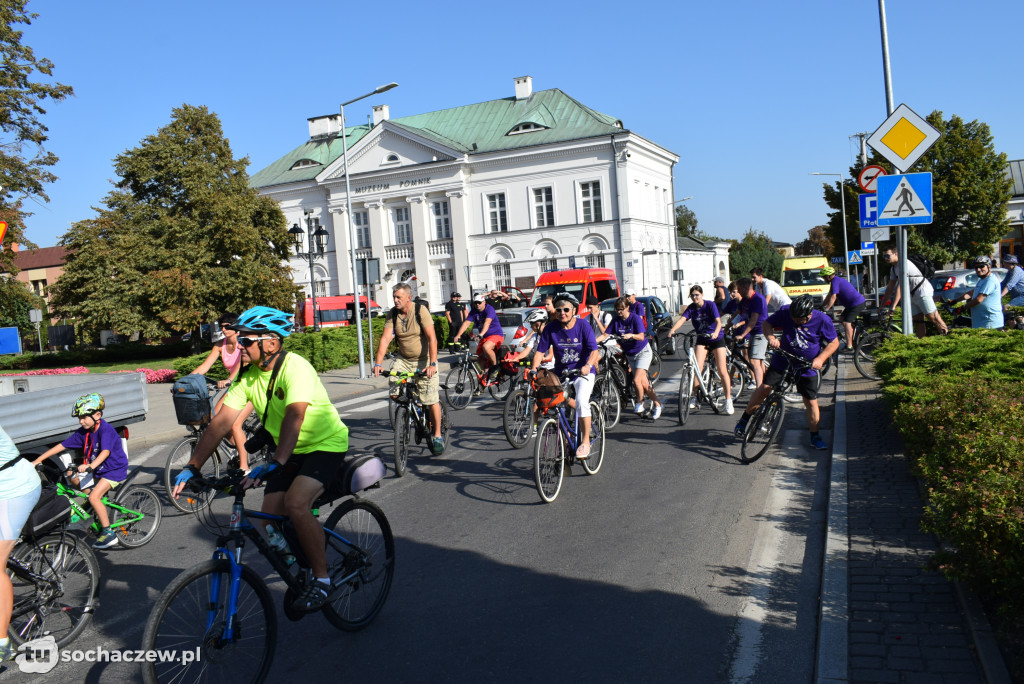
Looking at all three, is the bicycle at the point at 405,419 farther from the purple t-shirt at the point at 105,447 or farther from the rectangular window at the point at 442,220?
the rectangular window at the point at 442,220

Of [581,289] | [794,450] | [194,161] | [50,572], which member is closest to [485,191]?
[194,161]

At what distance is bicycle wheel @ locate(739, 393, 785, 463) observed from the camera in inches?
340

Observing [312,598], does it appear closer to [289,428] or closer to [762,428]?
[289,428]

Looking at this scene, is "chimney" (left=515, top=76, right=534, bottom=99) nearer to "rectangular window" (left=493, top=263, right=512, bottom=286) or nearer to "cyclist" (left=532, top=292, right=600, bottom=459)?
"rectangular window" (left=493, top=263, right=512, bottom=286)

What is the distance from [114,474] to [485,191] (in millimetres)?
47725

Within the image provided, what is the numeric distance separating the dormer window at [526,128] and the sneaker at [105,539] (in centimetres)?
4879

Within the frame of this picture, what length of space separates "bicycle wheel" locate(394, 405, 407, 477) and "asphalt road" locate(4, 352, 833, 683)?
0.45 ft

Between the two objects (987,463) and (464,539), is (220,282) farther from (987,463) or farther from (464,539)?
(987,463)

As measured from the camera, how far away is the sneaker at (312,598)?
169 inches

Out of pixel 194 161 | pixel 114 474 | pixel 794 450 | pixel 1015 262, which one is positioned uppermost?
pixel 194 161

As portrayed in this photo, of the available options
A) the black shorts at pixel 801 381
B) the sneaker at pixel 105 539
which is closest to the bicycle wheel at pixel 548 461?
the black shorts at pixel 801 381

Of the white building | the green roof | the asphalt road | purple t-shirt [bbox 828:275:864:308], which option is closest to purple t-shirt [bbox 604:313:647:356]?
the asphalt road

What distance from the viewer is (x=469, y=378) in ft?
45.9

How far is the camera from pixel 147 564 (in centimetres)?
629
